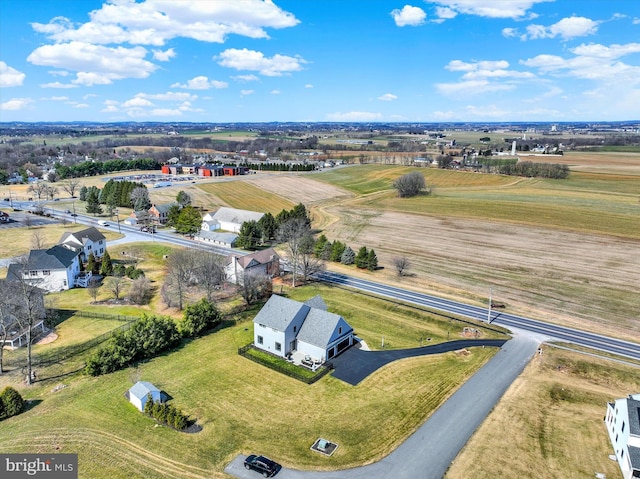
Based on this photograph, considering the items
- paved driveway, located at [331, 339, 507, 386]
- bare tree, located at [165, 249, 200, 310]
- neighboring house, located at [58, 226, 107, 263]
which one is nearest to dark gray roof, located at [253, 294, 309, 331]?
paved driveway, located at [331, 339, 507, 386]

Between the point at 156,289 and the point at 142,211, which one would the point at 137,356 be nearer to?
the point at 156,289

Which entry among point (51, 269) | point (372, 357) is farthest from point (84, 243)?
point (372, 357)

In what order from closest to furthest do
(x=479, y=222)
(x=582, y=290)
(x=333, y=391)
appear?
(x=333, y=391) < (x=582, y=290) < (x=479, y=222)

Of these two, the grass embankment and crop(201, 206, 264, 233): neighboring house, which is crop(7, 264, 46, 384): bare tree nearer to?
the grass embankment

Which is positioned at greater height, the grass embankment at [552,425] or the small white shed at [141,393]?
the small white shed at [141,393]

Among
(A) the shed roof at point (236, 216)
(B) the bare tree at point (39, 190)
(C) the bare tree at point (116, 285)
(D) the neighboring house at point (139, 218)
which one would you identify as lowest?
(C) the bare tree at point (116, 285)

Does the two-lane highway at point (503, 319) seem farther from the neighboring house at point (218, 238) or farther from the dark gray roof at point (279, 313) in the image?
the neighboring house at point (218, 238)

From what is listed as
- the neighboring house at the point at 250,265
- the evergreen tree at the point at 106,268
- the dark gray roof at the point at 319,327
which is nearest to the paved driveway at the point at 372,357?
the dark gray roof at the point at 319,327

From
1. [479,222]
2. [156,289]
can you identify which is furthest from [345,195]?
[156,289]
